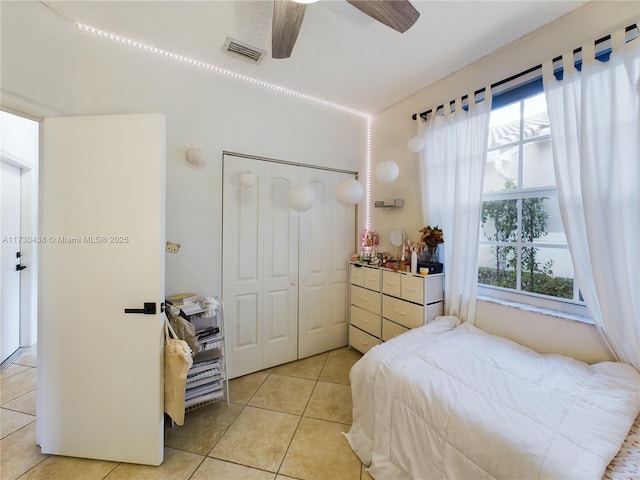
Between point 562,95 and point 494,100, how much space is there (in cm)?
49

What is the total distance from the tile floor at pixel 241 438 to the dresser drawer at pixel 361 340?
43 cm

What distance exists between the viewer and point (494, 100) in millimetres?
2053

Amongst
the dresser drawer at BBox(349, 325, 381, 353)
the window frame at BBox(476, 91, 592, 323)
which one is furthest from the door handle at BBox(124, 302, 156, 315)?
the window frame at BBox(476, 91, 592, 323)

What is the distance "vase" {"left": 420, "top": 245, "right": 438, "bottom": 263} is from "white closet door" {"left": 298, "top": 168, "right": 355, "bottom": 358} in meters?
0.91

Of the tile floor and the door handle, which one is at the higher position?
the door handle

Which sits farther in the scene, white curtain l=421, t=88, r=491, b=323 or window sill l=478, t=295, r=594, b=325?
white curtain l=421, t=88, r=491, b=323

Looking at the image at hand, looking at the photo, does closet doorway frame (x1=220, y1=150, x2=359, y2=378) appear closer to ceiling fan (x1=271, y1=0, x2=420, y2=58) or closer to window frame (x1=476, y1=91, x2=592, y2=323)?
ceiling fan (x1=271, y1=0, x2=420, y2=58)

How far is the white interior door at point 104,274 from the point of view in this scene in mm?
1557

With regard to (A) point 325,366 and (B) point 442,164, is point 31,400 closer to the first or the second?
(A) point 325,366

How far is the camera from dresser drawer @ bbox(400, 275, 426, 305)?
220cm

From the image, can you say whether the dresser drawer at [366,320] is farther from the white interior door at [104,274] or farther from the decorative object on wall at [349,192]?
the white interior door at [104,274]

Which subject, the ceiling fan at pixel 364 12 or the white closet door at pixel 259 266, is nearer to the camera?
the ceiling fan at pixel 364 12

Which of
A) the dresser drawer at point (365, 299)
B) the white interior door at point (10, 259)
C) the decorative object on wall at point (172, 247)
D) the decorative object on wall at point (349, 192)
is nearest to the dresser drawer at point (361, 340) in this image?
the dresser drawer at point (365, 299)

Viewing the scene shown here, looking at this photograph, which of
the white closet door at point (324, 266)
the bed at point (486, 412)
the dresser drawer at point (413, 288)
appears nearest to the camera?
the bed at point (486, 412)
